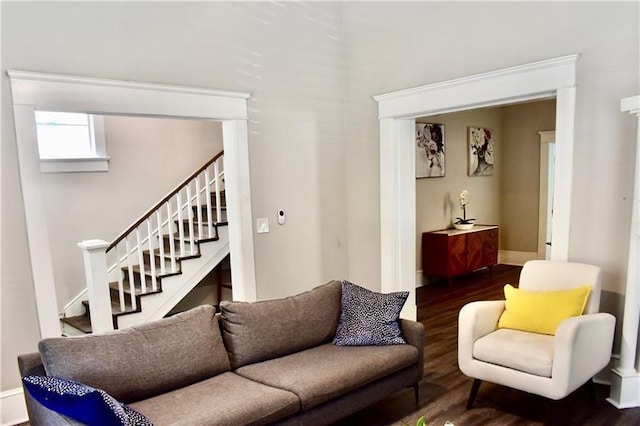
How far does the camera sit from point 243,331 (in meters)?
2.63

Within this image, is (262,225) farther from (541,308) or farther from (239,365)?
(541,308)

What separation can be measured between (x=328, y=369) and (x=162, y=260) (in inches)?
109

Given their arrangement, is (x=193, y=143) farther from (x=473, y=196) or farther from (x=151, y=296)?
(x=473, y=196)

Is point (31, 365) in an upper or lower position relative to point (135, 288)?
upper

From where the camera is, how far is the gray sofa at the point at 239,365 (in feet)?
6.77

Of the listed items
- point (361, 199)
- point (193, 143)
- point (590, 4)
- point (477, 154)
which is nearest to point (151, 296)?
point (193, 143)

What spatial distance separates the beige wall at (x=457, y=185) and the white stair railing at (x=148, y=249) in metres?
2.64

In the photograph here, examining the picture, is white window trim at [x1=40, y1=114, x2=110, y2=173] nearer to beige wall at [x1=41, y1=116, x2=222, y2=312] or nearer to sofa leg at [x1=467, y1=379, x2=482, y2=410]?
beige wall at [x1=41, y1=116, x2=222, y2=312]

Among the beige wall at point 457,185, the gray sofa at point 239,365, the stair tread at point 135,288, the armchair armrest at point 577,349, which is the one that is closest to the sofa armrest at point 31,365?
the gray sofa at point 239,365

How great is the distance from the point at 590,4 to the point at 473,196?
4034 mm

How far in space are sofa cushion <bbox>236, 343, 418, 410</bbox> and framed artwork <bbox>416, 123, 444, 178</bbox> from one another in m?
3.39

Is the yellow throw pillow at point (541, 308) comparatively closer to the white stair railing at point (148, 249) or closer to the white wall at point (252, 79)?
the white wall at point (252, 79)

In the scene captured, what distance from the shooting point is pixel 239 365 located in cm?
259

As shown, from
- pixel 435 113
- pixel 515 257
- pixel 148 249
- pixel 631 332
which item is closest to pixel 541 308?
pixel 631 332
